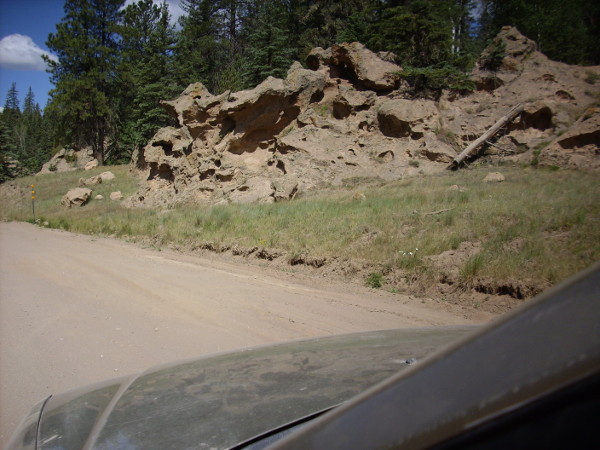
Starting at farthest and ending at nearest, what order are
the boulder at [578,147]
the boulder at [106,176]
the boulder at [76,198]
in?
1. the boulder at [106,176]
2. the boulder at [76,198]
3. the boulder at [578,147]

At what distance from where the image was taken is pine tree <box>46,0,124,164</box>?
3881cm

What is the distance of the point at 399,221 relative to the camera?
10.0 metres

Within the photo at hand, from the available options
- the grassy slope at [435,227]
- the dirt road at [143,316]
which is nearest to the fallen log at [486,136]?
the grassy slope at [435,227]

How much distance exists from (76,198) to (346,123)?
60.0 ft

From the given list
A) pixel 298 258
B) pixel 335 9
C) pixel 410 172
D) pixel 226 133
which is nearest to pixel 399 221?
pixel 298 258

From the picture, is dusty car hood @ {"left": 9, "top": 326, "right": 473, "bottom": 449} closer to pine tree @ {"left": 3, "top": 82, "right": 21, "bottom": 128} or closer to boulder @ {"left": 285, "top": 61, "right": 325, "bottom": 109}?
boulder @ {"left": 285, "top": 61, "right": 325, "bottom": 109}

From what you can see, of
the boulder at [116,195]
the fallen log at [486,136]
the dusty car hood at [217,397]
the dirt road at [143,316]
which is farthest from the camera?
the boulder at [116,195]

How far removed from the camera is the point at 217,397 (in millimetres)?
1776

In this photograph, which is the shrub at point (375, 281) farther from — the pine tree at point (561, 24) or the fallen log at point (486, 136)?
the pine tree at point (561, 24)

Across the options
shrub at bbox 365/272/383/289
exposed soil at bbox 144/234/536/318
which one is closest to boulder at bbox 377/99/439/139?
exposed soil at bbox 144/234/536/318

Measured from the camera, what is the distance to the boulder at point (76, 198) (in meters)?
26.4

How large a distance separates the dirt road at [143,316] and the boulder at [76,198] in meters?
19.6

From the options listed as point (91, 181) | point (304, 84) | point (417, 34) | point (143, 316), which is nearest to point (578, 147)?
point (417, 34)

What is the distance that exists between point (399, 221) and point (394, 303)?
13.3ft
